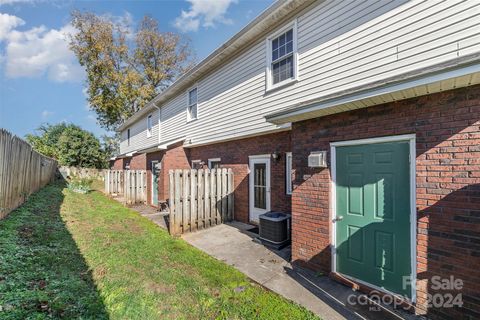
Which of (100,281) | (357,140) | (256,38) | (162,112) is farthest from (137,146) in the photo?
(357,140)

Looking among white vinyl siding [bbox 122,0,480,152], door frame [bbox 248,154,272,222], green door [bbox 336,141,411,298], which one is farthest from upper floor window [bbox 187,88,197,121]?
green door [bbox 336,141,411,298]

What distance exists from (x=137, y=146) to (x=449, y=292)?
19.5 metres

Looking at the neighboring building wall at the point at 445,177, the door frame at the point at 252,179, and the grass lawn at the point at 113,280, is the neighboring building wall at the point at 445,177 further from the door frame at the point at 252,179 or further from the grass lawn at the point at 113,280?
the door frame at the point at 252,179

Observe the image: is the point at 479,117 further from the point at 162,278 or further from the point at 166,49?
the point at 166,49

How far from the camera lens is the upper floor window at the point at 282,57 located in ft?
20.7

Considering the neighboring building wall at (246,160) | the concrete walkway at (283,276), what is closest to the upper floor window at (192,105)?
the neighboring building wall at (246,160)

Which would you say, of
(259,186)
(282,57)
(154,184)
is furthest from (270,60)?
(154,184)

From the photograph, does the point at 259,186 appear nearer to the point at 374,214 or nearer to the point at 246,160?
the point at 246,160

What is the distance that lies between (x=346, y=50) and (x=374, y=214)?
3.50 metres

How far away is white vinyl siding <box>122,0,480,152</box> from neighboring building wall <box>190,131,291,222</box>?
1.53 feet

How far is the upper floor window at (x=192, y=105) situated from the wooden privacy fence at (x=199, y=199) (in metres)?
4.06

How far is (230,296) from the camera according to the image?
386 centimetres

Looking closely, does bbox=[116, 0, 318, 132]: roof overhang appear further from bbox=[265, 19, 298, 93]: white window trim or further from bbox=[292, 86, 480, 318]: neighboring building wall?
bbox=[292, 86, 480, 318]: neighboring building wall

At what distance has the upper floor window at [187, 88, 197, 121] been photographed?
11.1 meters
